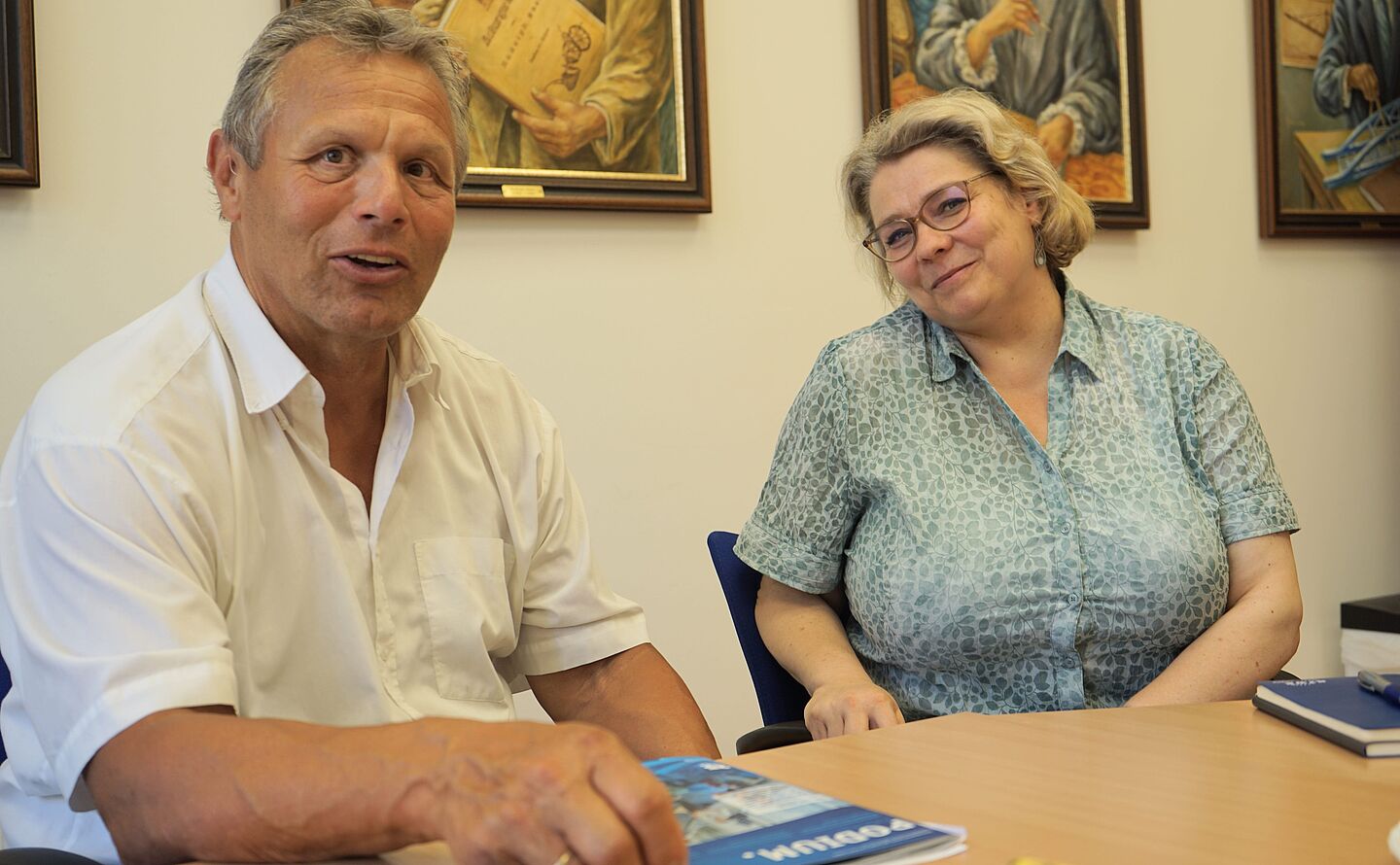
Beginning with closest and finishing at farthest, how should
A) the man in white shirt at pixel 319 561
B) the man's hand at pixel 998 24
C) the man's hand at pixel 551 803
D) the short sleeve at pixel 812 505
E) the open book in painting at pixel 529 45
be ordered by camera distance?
the man's hand at pixel 551 803 < the man in white shirt at pixel 319 561 < the short sleeve at pixel 812 505 < the open book in painting at pixel 529 45 < the man's hand at pixel 998 24

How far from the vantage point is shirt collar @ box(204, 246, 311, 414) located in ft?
4.91

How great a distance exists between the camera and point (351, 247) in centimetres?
157

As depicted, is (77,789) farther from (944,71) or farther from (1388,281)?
(1388,281)

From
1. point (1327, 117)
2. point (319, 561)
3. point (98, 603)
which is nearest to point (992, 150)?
point (319, 561)

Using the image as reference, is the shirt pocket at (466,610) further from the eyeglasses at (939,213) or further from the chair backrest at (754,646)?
the eyeglasses at (939,213)

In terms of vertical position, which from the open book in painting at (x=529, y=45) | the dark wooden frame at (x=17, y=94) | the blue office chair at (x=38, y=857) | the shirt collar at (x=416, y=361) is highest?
the open book in painting at (x=529, y=45)

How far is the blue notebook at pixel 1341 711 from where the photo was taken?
132 centimetres

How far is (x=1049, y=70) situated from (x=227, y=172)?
101 inches

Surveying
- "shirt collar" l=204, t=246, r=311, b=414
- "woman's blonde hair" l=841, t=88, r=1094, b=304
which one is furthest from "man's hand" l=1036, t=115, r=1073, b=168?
"shirt collar" l=204, t=246, r=311, b=414

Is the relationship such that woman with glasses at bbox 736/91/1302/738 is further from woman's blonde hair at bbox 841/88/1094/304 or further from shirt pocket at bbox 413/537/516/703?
shirt pocket at bbox 413/537/516/703

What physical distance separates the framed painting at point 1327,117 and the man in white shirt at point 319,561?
3003 mm

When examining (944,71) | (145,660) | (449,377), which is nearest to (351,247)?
(449,377)

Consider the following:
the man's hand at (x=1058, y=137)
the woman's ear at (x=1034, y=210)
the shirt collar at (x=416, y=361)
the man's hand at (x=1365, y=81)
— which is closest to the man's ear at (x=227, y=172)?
the shirt collar at (x=416, y=361)

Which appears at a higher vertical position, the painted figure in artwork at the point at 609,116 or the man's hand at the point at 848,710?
the painted figure in artwork at the point at 609,116
